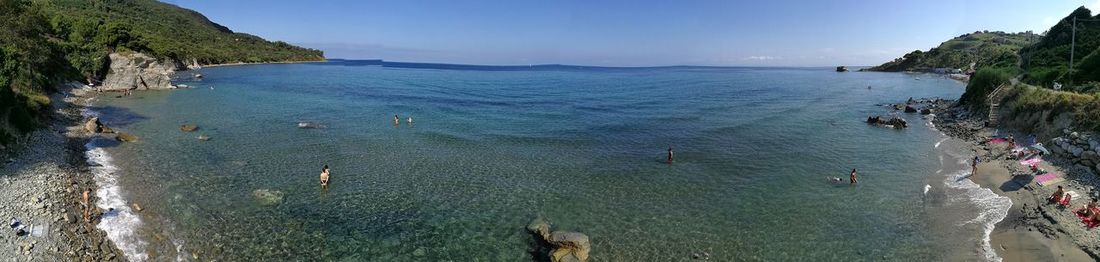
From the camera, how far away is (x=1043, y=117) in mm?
38781

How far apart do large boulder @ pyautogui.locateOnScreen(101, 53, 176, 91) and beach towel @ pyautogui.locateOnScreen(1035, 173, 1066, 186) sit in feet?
327

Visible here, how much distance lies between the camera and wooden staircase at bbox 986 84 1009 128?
46.5m

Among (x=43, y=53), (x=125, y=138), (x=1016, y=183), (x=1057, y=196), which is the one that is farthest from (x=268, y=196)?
(x=43, y=53)

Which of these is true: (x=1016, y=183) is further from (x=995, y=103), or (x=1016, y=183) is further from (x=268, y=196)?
(x=268, y=196)

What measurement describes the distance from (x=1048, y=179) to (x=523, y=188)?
92.4ft

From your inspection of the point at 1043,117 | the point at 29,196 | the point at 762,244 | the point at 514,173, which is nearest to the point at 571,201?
the point at 514,173

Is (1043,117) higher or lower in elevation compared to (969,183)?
higher

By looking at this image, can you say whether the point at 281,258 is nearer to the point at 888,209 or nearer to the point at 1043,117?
the point at 888,209

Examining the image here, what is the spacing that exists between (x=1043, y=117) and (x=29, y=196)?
61393 millimetres

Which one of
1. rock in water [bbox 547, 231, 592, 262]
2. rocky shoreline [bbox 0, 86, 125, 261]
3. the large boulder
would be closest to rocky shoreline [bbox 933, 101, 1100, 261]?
rock in water [bbox 547, 231, 592, 262]

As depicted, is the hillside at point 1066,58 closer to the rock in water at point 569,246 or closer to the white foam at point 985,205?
the white foam at point 985,205

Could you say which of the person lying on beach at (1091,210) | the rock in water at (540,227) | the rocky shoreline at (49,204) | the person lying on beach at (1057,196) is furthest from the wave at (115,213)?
the person lying on beach at (1057,196)

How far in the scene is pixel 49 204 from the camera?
21297mm

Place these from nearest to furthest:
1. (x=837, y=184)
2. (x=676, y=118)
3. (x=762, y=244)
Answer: (x=762, y=244)
(x=837, y=184)
(x=676, y=118)
